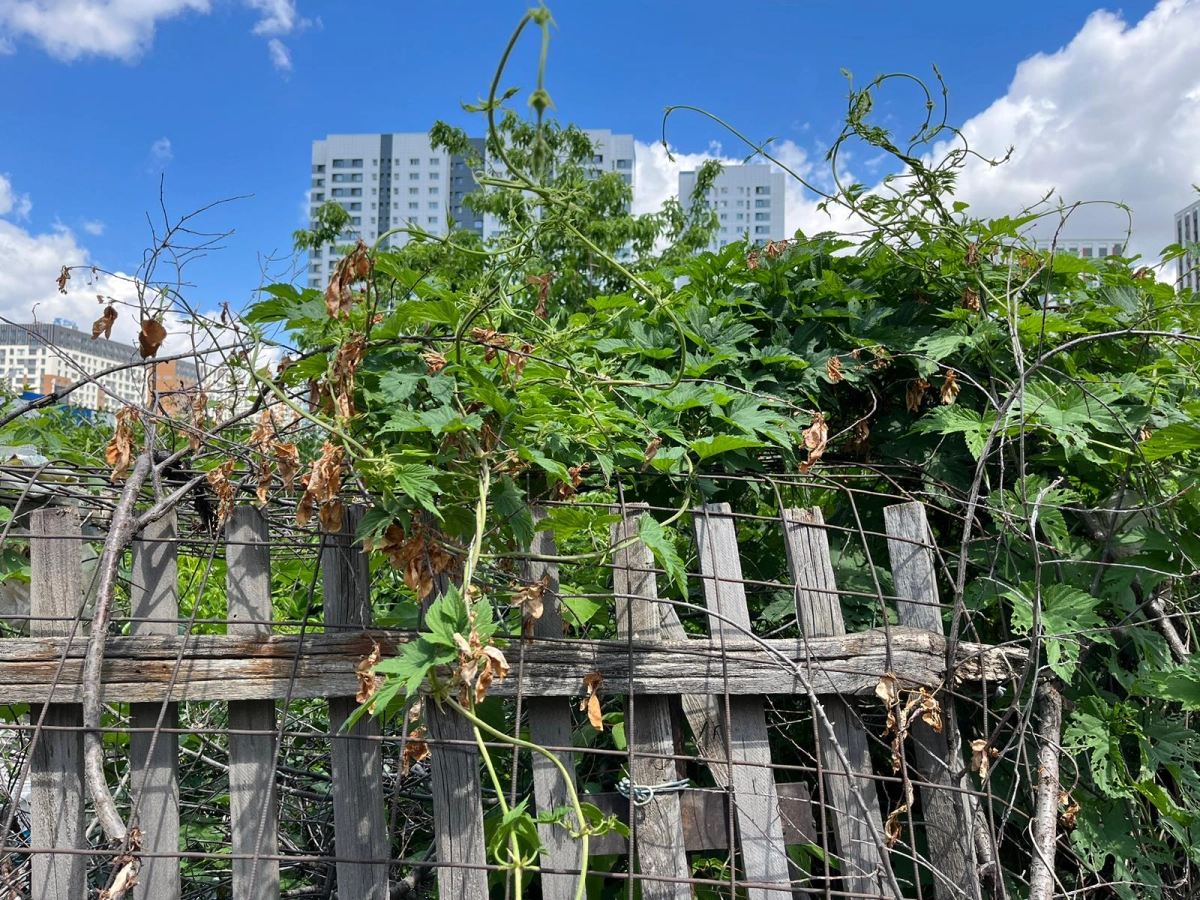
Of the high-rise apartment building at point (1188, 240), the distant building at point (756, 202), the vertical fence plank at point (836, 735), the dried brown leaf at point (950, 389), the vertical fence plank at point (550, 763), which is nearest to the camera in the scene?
the vertical fence plank at point (550, 763)

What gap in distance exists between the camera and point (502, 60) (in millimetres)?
1356

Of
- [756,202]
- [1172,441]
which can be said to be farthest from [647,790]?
[756,202]

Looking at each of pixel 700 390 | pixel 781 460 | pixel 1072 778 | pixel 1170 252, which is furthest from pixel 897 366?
pixel 1072 778

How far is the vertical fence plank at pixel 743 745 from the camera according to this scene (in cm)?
192

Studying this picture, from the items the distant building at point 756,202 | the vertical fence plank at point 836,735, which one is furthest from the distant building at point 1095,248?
the distant building at point 756,202

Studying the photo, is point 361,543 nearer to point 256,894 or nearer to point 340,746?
point 340,746

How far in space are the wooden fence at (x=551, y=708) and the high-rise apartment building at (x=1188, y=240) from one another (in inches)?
51.9

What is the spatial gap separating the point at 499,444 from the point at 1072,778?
176 centimetres

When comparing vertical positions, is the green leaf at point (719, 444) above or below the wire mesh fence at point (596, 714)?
above

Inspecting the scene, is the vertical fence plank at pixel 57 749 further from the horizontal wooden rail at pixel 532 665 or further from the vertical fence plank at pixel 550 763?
the vertical fence plank at pixel 550 763

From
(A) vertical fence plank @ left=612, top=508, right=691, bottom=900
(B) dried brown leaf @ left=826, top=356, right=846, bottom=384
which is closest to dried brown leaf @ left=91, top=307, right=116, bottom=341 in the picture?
(A) vertical fence plank @ left=612, top=508, right=691, bottom=900

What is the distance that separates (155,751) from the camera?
173 cm

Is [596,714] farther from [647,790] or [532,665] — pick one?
[647,790]

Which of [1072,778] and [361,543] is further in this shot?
[1072,778]
